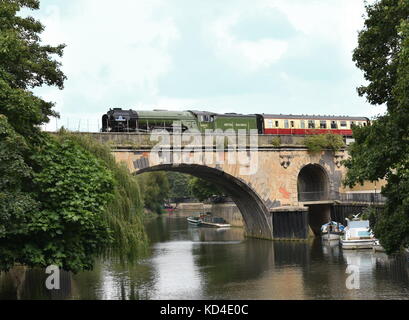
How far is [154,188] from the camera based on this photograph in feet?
276

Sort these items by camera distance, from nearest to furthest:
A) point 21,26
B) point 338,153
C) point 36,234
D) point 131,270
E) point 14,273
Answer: point 36,234
point 21,26
point 14,273
point 131,270
point 338,153

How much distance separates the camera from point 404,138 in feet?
59.6

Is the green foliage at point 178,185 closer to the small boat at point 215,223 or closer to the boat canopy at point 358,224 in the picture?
the small boat at point 215,223

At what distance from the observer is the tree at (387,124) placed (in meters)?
17.8

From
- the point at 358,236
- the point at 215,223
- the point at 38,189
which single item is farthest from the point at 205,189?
the point at 38,189

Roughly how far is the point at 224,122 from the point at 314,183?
411 inches

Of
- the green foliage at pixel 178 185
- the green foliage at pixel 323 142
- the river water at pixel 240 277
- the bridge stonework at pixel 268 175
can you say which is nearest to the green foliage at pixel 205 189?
the bridge stonework at pixel 268 175

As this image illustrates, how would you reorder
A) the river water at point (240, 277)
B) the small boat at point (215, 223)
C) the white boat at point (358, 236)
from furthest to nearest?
the small boat at point (215, 223) < the white boat at point (358, 236) < the river water at point (240, 277)

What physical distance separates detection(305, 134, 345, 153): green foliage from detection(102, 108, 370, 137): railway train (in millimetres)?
2157

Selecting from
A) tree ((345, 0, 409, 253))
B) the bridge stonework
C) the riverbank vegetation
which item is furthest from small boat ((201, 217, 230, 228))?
the riverbank vegetation

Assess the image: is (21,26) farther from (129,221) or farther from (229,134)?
A: (229,134)

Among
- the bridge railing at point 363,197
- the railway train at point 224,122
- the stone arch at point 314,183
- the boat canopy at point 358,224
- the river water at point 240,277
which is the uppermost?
the railway train at point 224,122

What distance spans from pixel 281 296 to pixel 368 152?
308 inches

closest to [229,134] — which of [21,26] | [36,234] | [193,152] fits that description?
[193,152]
